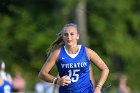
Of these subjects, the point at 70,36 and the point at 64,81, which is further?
the point at 70,36

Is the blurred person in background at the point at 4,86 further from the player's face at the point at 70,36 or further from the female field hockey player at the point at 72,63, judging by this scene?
the player's face at the point at 70,36

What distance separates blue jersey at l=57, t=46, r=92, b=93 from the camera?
1054cm

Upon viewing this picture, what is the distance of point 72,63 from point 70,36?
1.20 ft

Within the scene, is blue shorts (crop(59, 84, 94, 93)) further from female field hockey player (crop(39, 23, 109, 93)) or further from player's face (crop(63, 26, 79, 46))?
player's face (crop(63, 26, 79, 46))

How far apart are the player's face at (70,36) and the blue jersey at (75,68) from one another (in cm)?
20

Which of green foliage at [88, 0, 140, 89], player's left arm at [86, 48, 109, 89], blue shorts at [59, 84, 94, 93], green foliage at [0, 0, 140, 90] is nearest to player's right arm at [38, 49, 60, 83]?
blue shorts at [59, 84, 94, 93]

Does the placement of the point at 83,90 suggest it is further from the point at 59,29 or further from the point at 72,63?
the point at 59,29

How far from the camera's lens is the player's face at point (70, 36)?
10.4 meters

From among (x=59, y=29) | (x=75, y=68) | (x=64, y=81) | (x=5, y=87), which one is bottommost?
(x=5, y=87)

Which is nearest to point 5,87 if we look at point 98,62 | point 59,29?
point 98,62

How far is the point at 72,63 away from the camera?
1052 centimetres

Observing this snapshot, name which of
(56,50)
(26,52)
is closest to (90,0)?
(26,52)

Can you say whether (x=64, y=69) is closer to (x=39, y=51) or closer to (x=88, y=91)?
(x=88, y=91)

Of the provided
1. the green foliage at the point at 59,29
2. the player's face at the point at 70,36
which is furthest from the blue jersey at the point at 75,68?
the green foliage at the point at 59,29
